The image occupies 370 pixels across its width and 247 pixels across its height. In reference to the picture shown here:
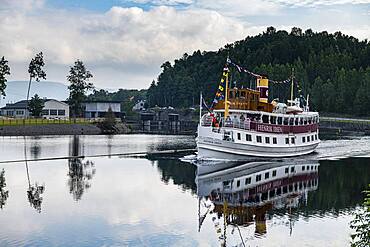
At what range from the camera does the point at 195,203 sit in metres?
30.8

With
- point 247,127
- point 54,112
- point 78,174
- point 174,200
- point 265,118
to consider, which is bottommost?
point 174,200

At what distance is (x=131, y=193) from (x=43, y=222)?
8681 mm

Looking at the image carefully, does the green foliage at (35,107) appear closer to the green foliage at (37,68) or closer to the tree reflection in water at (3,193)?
the green foliage at (37,68)

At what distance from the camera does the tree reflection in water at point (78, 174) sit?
33.9m

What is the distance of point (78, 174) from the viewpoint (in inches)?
1585

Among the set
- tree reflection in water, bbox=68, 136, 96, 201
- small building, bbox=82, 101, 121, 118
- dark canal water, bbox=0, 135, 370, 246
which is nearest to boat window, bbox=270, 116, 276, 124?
dark canal water, bbox=0, 135, 370, 246

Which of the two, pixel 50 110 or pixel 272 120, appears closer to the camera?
pixel 272 120

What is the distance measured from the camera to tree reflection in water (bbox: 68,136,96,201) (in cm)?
3391

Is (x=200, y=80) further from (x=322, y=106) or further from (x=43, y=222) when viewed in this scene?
(x=43, y=222)

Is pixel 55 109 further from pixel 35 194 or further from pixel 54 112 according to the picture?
pixel 35 194

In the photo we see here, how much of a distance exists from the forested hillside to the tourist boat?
2761 inches

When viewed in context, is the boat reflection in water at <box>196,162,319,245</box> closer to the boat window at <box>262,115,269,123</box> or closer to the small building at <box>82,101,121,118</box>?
the boat window at <box>262,115,269,123</box>

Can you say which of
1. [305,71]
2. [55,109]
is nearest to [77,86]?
[55,109]

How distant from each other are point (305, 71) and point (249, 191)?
114546 millimetres
